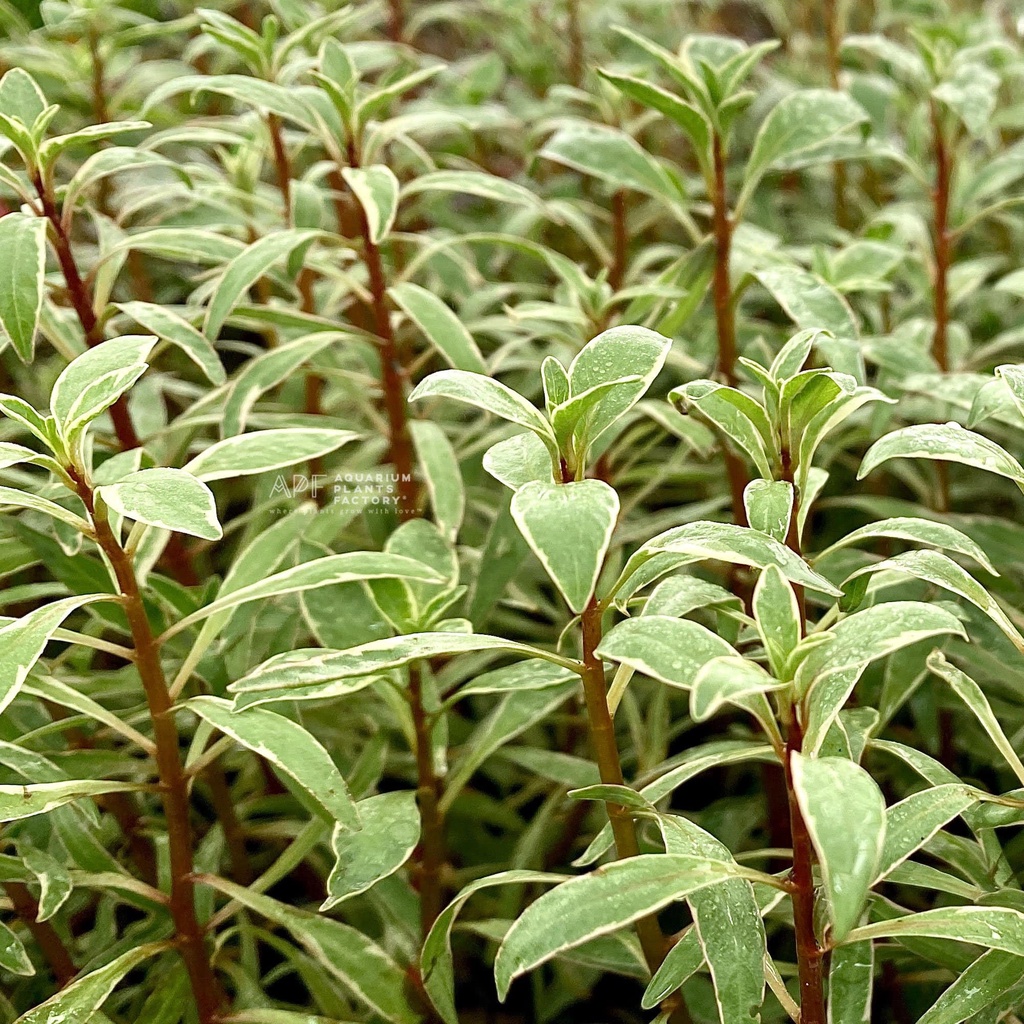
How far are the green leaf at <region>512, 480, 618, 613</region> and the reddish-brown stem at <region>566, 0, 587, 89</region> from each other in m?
1.46

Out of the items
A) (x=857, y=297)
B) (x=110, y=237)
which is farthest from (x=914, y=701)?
(x=110, y=237)

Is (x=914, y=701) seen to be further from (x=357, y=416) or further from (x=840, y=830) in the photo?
(x=357, y=416)

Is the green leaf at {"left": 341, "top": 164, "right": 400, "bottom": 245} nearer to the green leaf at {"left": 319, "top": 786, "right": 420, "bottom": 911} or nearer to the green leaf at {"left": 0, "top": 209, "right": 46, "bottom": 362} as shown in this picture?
the green leaf at {"left": 0, "top": 209, "right": 46, "bottom": 362}

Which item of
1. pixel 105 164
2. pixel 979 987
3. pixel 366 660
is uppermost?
pixel 105 164

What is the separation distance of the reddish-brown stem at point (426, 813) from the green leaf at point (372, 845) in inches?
2.0

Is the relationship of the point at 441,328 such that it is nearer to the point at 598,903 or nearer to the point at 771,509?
the point at 771,509

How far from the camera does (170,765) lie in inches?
31.8

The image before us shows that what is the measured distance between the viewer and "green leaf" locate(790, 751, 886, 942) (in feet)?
1.67

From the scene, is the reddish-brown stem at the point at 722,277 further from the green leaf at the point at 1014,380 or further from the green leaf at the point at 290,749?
the green leaf at the point at 290,749

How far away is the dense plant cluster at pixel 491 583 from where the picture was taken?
0.68 metres

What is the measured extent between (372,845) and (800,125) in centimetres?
80

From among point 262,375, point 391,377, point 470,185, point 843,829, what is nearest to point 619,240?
point 470,185

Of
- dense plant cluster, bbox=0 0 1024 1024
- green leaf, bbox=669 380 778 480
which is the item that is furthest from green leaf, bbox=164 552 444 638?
green leaf, bbox=669 380 778 480

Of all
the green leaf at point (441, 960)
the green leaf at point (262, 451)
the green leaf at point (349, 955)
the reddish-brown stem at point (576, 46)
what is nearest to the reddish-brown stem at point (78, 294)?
the green leaf at point (262, 451)
